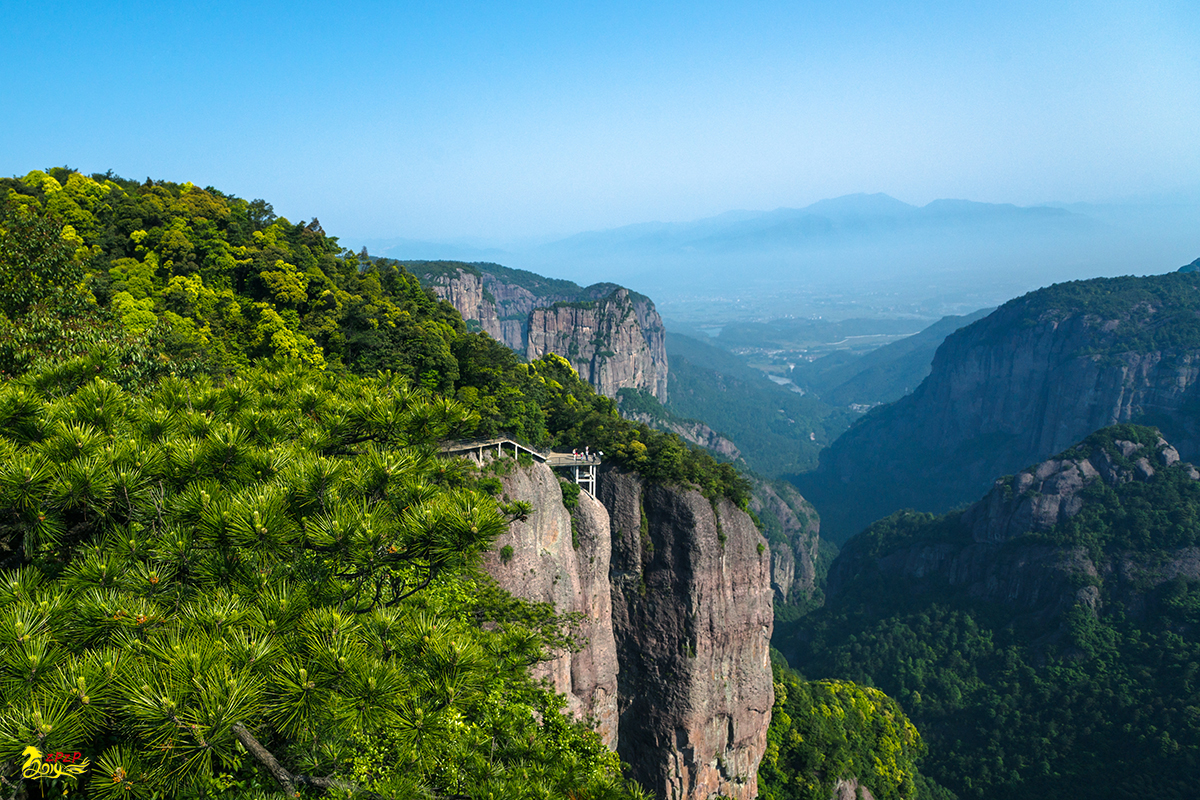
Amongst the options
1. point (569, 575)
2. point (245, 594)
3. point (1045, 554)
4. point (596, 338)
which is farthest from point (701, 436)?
point (245, 594)

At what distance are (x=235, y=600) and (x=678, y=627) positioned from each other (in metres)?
24.1

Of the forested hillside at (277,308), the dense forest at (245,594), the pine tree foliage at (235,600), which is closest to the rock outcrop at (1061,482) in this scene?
the forested hillside at (277,308)

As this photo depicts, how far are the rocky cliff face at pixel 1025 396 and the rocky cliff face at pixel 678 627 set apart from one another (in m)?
97.3

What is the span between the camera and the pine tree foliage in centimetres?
413

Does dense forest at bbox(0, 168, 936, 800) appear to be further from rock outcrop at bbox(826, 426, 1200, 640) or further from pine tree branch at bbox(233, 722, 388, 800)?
rock outcrop at bbox(826, 426, 1200, 640)

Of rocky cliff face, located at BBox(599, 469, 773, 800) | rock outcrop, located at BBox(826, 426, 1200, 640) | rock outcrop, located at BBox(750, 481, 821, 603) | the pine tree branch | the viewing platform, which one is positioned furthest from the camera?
rock outcrop, located at BBox(750, 481, 821, 603)

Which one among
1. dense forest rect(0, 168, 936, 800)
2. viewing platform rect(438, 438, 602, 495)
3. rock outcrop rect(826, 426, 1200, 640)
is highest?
dense forest rect(0, 168, 936, 800)

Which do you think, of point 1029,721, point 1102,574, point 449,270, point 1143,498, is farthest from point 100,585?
point 449,270

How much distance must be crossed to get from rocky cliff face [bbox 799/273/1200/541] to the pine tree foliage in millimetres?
116833

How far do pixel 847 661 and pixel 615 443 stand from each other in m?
56.2

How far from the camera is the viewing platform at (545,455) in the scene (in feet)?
69.5

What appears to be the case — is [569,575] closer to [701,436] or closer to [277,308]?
[277,308]

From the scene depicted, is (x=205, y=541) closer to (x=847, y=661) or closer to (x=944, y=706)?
(x=944, y=706)

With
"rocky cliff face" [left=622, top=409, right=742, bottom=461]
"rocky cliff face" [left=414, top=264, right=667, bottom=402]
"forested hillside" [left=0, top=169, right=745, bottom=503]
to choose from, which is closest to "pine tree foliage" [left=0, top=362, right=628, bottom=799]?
"forested hillside" [left=0, top=169, right=745, bottom=503]
